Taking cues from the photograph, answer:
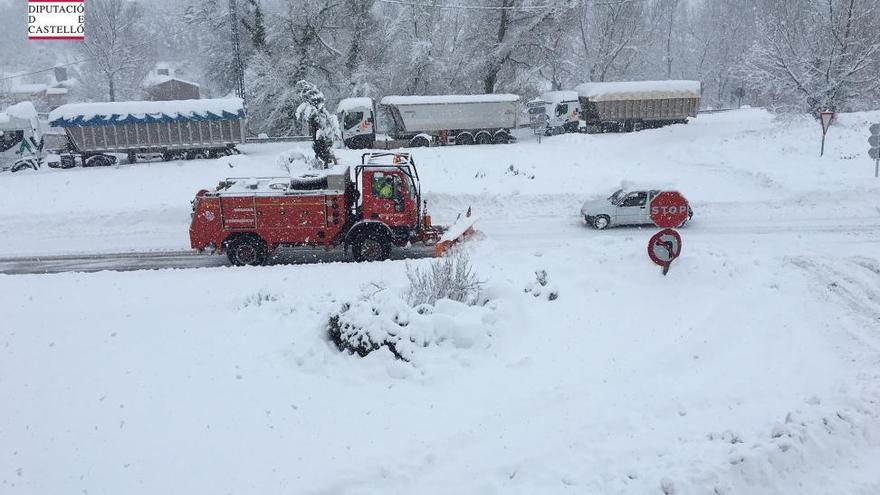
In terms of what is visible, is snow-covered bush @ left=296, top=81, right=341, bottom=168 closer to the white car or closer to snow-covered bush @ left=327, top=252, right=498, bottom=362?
the white car

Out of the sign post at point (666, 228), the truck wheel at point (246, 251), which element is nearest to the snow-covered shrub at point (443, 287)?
the sign post at point (666, 228)

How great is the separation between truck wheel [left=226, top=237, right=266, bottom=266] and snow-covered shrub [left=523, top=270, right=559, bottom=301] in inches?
291

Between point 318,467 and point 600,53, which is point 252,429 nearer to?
point 318,467

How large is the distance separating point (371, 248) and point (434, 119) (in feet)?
68.0

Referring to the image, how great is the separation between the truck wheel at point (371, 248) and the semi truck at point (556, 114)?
2464 centimetres

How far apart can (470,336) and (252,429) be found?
11.0 feet

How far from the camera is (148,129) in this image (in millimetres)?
30781

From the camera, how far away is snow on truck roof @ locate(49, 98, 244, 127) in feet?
98.2

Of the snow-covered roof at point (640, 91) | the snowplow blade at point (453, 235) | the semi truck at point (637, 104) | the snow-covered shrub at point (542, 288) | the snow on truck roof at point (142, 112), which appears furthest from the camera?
the semi truck at point (637, 104)

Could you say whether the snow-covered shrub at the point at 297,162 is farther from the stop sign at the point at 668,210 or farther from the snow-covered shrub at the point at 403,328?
the stop sign at the point at 668,210

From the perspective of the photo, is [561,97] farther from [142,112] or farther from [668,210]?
[668,210]

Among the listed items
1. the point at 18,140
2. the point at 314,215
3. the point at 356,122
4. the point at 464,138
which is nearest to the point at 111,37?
the point at 18,140

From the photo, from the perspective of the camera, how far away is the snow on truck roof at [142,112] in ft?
98.2

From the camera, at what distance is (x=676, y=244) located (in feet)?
35.0
